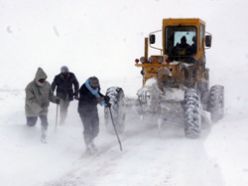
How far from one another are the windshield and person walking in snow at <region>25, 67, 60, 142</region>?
15.0 feet

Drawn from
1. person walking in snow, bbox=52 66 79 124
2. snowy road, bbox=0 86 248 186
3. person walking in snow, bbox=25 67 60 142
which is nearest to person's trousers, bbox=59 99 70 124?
person walking in snow, bbox=52 66 79 124

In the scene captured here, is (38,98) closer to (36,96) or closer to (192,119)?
(36,96)

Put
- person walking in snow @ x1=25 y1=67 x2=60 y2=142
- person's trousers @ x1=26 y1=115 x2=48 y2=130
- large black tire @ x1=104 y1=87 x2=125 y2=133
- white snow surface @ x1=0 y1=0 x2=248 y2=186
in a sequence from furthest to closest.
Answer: large black tire @ x1=104 y1=87 x2=125 y2=133 → person's trousers @ x1=26 y1=115 x2=48 y2=130 → person walking in snow @ x1=25 y1=67 x2=60 y2=142 → white snow surface @ x1=0 y1=0 x2=248 y2=186

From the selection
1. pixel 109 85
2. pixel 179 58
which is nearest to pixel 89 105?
pixel 179 58

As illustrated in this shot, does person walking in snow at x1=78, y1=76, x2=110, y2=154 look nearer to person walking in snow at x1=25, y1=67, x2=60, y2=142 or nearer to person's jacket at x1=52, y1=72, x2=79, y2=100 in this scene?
person walking in snow at x1=25, y1=67, x2=60, y2=142

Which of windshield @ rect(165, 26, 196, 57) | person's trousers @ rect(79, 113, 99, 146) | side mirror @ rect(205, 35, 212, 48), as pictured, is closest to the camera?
person's trousers @ rect(79, 113, 99, 146)

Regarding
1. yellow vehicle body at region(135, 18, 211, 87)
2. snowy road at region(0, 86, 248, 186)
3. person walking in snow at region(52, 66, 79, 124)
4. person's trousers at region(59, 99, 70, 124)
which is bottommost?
snowy road at region(0, 86, 248, 186)

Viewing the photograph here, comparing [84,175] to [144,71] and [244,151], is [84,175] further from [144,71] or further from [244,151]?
[144,71]

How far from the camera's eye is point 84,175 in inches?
350

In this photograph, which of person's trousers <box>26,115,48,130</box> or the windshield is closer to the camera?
person's trousers <box>26,115,48,130</box>

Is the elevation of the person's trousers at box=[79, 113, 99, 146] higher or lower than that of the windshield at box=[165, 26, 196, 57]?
lower

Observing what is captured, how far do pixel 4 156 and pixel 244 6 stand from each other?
2708cm

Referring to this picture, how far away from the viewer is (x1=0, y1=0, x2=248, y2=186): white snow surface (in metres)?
9.02

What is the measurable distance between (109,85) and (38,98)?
39.6ft
